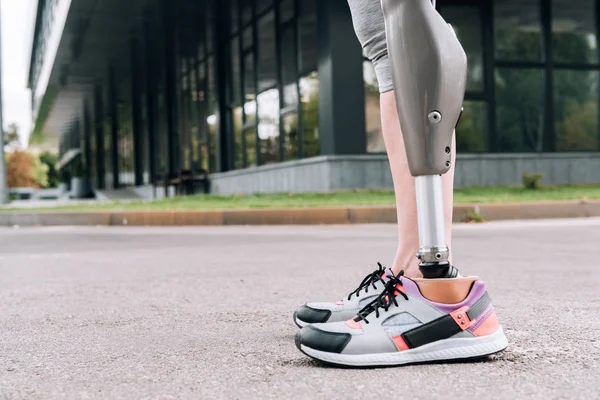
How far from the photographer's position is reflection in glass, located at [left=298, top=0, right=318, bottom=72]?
46.5 feet

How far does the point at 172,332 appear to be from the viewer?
2285 mm

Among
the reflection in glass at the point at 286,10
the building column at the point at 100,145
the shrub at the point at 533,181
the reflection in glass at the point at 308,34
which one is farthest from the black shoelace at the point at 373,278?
the building column at the point at 100,145

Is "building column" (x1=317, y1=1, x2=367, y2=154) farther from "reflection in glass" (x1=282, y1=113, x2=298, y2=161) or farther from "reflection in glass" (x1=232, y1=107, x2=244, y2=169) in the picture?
"reflection in glass" (x1=232, y1=107, x2=244, y2=169)

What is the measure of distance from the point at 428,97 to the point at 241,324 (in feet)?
3.38

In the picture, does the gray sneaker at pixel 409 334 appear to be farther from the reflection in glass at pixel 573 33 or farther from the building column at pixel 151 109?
the building column at pixel 151 109

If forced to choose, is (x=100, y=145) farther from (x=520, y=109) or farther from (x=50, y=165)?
(x=50, y=165)

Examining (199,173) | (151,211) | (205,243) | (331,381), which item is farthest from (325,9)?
(331,381)

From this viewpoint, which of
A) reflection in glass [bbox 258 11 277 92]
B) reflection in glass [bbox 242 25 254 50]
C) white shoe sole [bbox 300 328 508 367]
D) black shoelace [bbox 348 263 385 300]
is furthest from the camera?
reflection in glass [bbox 242 25 254 50]

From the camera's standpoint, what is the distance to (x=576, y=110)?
600 inches

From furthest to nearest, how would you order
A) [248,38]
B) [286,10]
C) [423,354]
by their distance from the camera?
[248,38] → [286,10] → [423,354]

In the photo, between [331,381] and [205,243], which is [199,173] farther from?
[331,381]

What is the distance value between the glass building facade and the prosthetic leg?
983 centimetres

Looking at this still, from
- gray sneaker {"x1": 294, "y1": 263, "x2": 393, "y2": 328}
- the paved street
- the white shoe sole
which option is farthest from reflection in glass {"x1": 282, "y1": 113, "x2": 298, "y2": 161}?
the white shoe sole

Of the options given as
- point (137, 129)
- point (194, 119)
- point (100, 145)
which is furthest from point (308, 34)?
point (100, 145)
